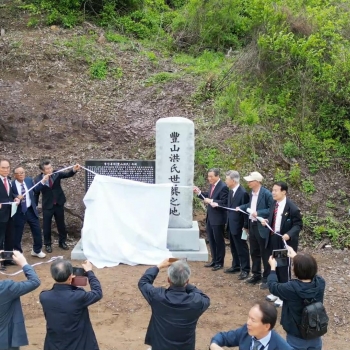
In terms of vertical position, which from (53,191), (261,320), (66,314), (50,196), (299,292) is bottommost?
(50,196)

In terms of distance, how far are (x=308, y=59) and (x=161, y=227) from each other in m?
6.53

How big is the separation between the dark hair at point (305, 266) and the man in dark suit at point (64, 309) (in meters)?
1.82

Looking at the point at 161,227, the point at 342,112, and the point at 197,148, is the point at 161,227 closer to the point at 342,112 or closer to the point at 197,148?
the point at 197,148

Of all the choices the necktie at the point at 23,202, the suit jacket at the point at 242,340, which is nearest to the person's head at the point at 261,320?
the suit jacket at the point at 242,340

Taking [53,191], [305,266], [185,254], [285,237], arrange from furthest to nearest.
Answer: [53,191] < [185,254] < [285,237] < [305,266]

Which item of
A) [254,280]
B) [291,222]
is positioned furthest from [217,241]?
[291,222]

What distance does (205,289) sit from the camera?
7.87 m

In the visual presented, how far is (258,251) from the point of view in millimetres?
7957

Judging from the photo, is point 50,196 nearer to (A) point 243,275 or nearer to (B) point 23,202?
(B) point 23,202

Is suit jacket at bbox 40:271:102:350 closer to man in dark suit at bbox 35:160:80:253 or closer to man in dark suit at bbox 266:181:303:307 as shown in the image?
man in dark suit at bbox 266:181:303:307

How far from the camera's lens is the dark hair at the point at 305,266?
4.44 metres

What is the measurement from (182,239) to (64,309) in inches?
199

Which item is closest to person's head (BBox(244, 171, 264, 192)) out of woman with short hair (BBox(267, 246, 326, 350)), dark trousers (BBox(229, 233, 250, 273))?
dark trousers (BBox(229, 233, 250, 273))

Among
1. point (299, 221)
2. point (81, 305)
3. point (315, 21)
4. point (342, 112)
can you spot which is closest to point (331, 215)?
point (342, 112)
